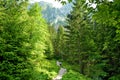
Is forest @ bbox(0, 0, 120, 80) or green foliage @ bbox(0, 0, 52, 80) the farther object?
green foliage @ bbox(0, 0, 52, 80)

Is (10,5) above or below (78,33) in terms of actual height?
above

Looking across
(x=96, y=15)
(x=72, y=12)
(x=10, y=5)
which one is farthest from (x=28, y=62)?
(x=72, y=12)

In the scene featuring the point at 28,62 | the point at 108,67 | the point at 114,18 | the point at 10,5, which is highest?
the point at 10,5

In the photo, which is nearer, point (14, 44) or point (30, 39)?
point (14, 44)

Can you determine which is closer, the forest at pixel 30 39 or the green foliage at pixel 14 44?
the forest at pixel 30 39

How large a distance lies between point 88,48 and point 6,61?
2310cm

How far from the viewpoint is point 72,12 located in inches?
1837

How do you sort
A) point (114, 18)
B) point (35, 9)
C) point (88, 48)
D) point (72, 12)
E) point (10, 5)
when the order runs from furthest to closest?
point (72, 12), point (88, 48), point (35, 9), point (10, 5), point (114, 18)

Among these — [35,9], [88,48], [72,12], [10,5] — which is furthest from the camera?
[72,12]

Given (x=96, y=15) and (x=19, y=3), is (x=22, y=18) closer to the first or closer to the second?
(x=19, y=3)

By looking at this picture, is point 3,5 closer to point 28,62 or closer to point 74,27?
point 28,62

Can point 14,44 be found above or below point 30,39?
below

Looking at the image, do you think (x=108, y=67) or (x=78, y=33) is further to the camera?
(x=78, y=33)

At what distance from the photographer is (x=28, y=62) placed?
76.0 ft
